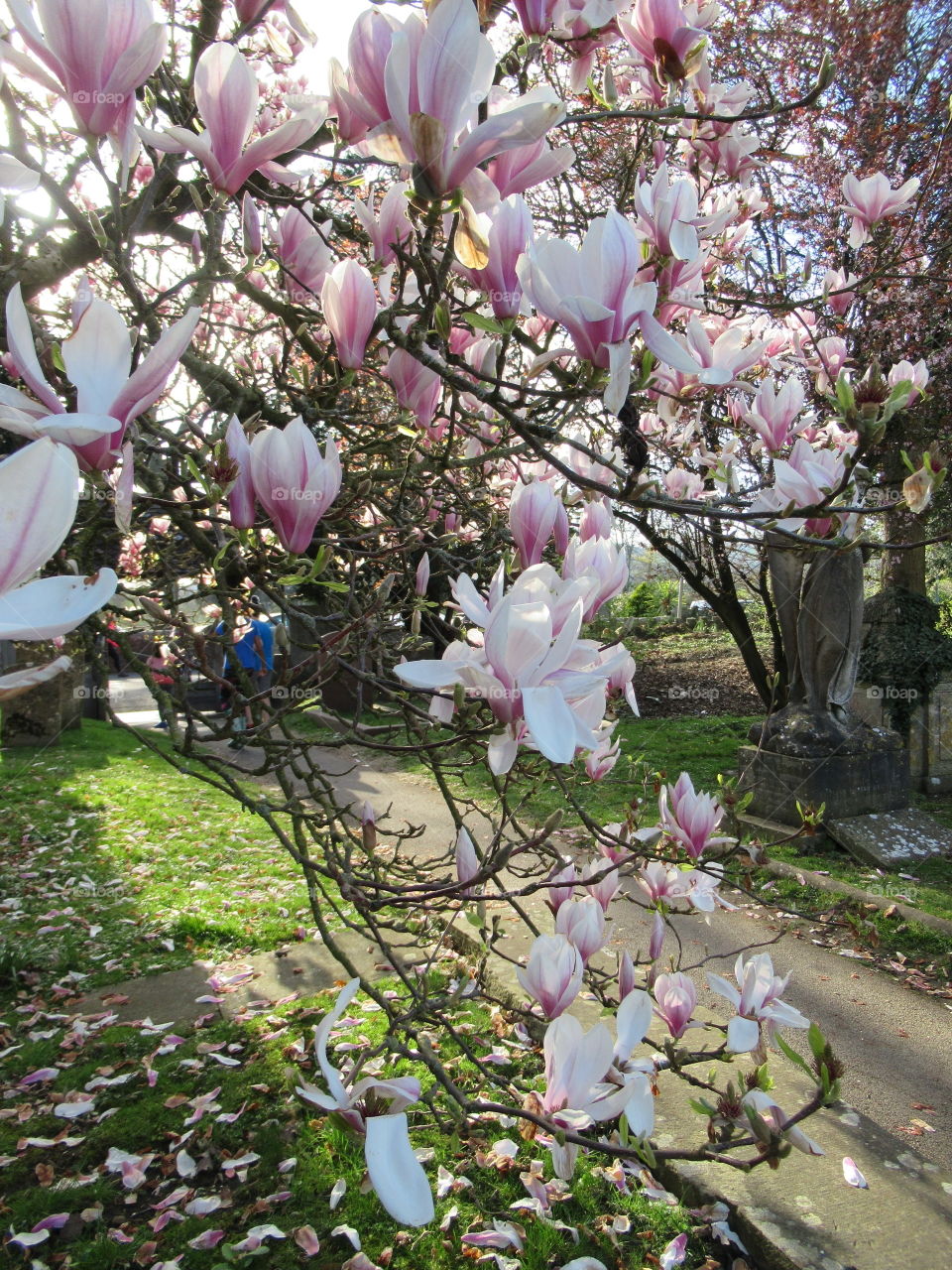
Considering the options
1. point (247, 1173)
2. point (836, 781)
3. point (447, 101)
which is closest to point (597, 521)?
point (447, 101)

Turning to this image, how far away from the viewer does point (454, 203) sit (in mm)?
856

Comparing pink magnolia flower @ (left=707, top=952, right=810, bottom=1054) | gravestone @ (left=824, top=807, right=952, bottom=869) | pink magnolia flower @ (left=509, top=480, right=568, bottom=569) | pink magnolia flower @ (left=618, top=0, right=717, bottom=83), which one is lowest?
gravestone @ (left=824, top=807, right=952, bottom=869)

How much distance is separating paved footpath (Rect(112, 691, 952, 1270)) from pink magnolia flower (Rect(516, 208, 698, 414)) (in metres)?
0.89

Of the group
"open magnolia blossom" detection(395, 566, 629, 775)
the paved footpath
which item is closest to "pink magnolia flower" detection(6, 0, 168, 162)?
"open magnolia blossom" detection(395, 566, 629, 775)

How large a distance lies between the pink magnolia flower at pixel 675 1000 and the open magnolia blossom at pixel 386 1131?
2.30 ft

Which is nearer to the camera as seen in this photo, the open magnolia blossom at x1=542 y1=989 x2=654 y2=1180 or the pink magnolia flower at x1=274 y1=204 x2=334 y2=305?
the open magnolia blossom at x1=542 y1=989 x2=654 y2=1180

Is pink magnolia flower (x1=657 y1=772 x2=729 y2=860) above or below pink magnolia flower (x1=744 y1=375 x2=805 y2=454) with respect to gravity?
below

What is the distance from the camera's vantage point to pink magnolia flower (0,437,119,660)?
1.78 feet

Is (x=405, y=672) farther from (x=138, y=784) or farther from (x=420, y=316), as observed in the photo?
(x=138, y=784)

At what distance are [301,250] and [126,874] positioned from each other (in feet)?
13.6

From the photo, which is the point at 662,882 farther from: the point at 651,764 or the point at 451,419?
the point at 651,764

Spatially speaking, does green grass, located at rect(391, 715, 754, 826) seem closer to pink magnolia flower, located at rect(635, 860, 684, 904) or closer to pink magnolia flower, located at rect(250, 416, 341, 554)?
pink magnolia flower, located at rect(635, 860, 684, 904)

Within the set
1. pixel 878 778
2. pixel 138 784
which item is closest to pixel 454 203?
pixel 878 778

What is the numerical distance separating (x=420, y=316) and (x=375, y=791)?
608 cm
